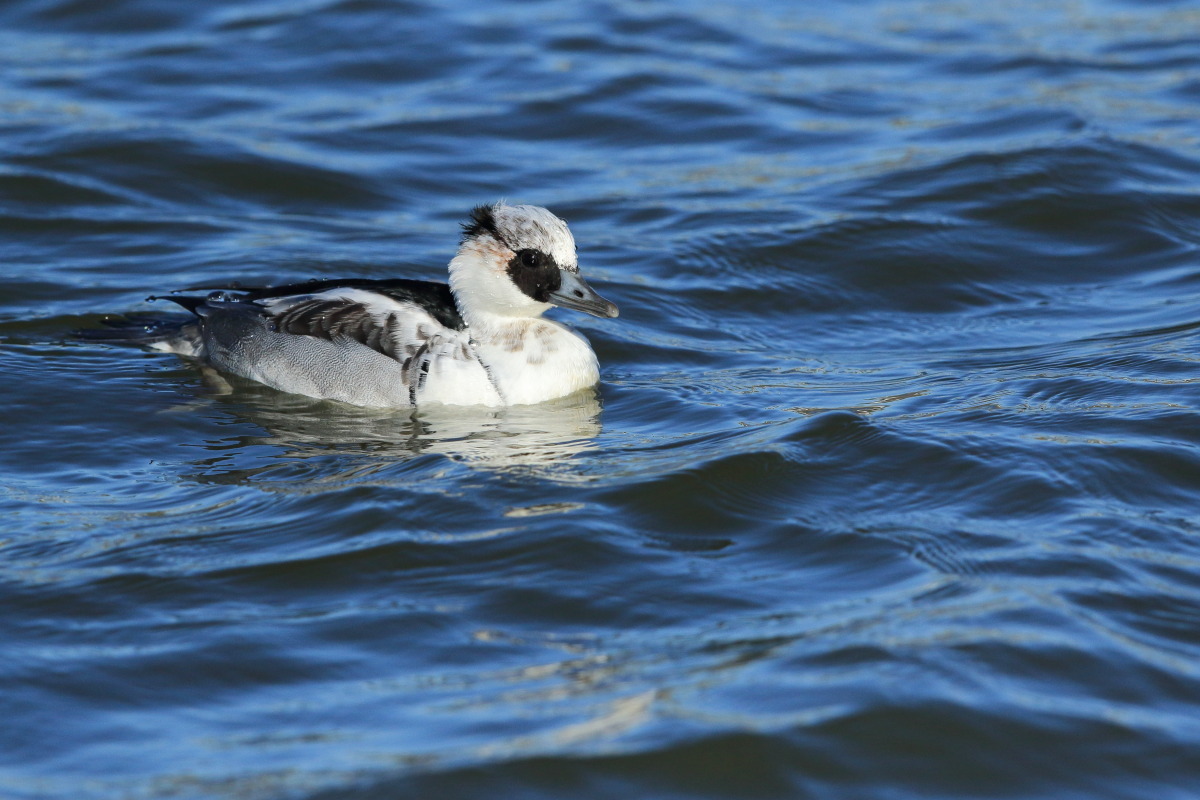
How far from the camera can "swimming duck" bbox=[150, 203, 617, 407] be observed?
9875 mm

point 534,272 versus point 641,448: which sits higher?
point 534,272

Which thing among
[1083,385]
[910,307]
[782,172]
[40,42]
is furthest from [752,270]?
[40,42]

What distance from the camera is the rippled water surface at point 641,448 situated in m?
6.02

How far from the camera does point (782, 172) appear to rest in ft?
48.6

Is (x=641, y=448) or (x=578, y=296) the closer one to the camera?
(x=641, y=448)

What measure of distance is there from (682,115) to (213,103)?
493 cm

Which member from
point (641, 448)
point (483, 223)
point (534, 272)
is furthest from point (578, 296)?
point (641, 448)

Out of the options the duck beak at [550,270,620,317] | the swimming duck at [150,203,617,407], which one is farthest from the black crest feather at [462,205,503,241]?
the duck beak at [550,270,620,317]

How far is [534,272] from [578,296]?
0.32 metres

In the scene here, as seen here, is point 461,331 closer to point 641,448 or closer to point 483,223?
point 483,223

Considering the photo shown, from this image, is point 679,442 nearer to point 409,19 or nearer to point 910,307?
point 910,307

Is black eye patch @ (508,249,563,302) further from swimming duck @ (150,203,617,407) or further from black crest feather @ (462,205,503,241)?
black crest feather @ (462,205,503,241)

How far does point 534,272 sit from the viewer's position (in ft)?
32.5

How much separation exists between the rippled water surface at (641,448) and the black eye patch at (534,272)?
30.0 inches
